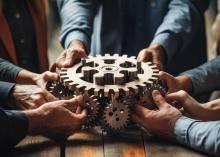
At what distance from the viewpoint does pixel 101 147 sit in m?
1.68

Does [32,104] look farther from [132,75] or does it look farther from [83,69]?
[132,75]

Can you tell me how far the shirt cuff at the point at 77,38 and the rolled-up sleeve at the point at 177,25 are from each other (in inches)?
12.0

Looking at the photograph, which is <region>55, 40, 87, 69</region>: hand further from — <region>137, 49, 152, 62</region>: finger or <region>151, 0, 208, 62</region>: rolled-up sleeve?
<region>151, 0, 208, 62</region>: rolled-up sleeve

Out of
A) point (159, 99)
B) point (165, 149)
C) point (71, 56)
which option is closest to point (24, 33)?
point (71, 56)

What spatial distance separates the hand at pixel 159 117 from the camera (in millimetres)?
1682

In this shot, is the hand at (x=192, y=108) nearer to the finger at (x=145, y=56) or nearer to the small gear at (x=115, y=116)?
the small gear at (x=115, y=116)

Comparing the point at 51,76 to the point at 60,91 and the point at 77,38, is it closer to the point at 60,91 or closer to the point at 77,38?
the point at 60,91

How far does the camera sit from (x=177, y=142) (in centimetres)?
170

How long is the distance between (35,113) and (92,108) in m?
0.20

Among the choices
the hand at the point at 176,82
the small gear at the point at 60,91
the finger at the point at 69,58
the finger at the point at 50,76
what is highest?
the finger at the point at 69,58

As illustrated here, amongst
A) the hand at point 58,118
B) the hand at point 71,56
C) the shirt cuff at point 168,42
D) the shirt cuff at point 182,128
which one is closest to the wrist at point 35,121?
the hand at point 58,118

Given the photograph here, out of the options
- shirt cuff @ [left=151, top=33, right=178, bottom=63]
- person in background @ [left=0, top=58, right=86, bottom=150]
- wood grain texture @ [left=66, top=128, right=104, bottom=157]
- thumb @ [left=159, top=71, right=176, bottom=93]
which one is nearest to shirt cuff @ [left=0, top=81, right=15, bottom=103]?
person in background @ [left=0, top=58, right=86, bottom=150]

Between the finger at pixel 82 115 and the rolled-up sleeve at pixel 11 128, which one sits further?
the finger at pixel 82 115

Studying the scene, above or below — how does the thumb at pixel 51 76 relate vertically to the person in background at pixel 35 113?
above
